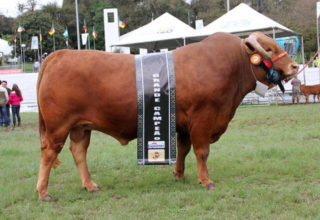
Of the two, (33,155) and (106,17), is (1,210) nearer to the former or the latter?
(33,155)

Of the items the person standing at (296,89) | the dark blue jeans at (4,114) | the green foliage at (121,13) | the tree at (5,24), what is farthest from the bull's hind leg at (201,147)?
the tree at (5,24)

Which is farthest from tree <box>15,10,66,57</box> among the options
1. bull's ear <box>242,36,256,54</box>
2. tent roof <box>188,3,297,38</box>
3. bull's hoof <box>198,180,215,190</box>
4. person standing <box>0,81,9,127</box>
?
bull's hoof <box>198,180,215,190</box>

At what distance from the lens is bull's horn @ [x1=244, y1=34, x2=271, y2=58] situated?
475cm

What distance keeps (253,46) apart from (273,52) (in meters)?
0.34

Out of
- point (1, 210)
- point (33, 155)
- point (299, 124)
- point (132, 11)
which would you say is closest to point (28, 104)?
point (33, 155)

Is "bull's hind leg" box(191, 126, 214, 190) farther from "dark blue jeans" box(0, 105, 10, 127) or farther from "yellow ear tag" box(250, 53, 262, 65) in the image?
"dark blue jeans" box(0, 105, 10, 127)

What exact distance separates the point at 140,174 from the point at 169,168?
1.99ft

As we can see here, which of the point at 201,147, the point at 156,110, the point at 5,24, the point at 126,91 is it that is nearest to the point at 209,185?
the point at 201,147

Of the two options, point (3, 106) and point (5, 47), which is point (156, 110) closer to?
point (3, 106)

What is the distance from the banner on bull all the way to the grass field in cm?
55

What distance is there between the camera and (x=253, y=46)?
15.7 ft

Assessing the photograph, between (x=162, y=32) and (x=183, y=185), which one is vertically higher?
(x=162, y=32)

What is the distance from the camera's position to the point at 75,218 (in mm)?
3963

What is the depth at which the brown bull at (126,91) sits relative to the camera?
4.68m
